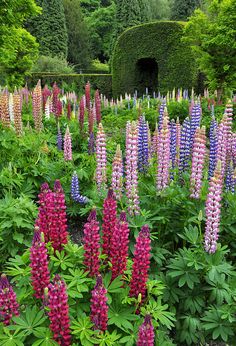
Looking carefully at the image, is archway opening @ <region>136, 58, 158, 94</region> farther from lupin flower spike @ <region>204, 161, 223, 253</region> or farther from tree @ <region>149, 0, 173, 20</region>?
tree @ <region>149, 0, 173, 20</region>

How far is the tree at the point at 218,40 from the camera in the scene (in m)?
10.3

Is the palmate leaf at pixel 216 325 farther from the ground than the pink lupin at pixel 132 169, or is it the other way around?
the pink lupin at pixel 132 169

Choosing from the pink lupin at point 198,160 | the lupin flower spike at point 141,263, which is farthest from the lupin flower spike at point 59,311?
the pink lupin at point 198,160

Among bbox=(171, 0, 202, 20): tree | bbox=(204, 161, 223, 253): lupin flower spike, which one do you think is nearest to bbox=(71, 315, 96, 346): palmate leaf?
bbox=(204, 161, 223, 253): lupin flower spike

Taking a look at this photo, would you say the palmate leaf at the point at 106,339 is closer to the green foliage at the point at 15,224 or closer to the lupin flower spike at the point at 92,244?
the lupin flower spike at the point at 92,244

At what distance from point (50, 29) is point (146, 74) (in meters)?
15.4

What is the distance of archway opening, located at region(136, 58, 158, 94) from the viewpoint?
672 inches

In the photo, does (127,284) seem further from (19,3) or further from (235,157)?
(19,3)

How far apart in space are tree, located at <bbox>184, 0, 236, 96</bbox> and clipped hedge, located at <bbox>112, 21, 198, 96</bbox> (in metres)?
3.58

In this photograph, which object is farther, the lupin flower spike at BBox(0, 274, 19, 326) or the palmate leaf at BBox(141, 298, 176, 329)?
the palmate leaf at BBox(141, 298, 176, 329)

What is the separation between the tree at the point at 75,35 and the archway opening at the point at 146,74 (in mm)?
18596

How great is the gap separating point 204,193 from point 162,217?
1.66 feet

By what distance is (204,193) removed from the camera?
11.1ft

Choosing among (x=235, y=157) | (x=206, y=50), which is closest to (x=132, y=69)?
(x=206, y=50)
